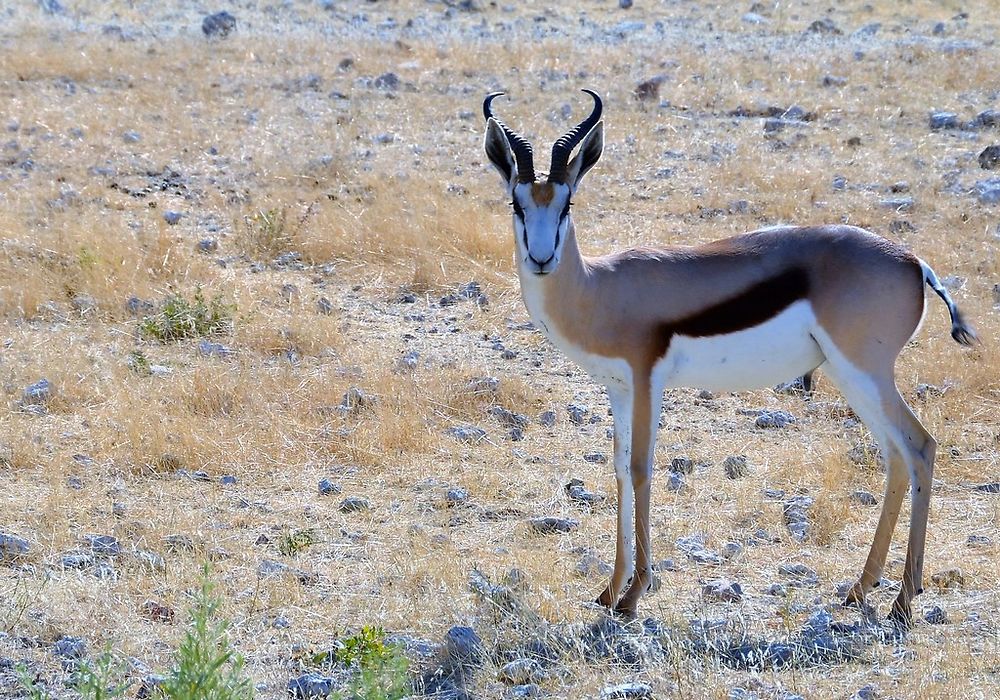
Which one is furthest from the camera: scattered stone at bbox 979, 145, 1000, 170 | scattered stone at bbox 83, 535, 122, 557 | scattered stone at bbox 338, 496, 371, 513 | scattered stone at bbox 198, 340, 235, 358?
scattered stone at bbox 979, 145, 1000, 170

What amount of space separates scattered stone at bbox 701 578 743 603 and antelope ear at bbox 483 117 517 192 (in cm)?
170

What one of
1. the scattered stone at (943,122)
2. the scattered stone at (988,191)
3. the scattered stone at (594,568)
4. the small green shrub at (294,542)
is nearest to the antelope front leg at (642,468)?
the scattered stone at (594,568)

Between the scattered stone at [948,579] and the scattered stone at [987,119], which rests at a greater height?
the scattered stone at [987,119]

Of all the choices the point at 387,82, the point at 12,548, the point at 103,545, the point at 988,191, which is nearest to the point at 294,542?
the point at 103,545

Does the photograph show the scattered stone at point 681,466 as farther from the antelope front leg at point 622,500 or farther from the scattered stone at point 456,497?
the antelope front leg at point 622,500

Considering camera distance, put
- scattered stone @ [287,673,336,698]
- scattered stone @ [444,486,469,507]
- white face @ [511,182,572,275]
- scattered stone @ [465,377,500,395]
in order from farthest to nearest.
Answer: scattered stone @ [465,377,500,395]
scattered stone @ [444,486,469,507]
white face @ [511,182,572,275]
scattered stone @ [287,673,336,698]

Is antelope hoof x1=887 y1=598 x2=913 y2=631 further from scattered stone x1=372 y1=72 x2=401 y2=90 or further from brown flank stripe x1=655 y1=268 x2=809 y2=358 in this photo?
scattered stone x1=372 y1=72 x2=401 y2=90

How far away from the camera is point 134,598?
15.6 feet

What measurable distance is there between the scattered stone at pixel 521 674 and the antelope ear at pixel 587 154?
179 centimetres

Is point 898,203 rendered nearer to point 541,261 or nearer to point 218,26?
point 541,261

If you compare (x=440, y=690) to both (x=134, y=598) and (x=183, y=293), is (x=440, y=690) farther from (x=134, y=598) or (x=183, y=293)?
(x=183, y=293)

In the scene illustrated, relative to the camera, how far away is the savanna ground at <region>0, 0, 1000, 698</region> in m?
4.80

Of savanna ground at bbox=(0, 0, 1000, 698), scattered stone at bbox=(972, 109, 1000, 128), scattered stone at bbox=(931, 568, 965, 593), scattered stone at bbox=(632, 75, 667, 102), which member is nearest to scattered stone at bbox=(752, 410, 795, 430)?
savanna ground at bbox=(0, 0, 1000, 698)

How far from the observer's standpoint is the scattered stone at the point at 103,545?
511 centimetres
